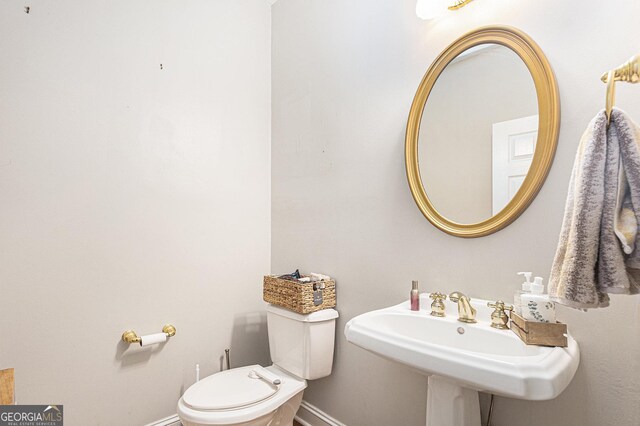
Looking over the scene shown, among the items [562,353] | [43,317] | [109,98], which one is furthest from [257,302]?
[562,353]

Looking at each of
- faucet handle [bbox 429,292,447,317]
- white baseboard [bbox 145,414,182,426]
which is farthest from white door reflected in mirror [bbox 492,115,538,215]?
white baseboard [bbox 145,414,182,426]

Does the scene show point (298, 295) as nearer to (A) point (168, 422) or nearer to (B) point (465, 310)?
(B) point (465, 310)

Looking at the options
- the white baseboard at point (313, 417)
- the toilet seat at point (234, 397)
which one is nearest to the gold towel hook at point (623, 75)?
the toilet seat at point (234, 397)

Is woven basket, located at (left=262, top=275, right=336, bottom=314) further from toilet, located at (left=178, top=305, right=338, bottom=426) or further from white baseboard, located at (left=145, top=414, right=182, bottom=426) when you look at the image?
white baseboard, located at (left=145, top=414, right=182, bottom=426)

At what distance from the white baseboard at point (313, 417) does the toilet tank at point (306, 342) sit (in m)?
0.27

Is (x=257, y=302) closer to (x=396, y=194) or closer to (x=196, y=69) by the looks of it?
(x=396, y=194)

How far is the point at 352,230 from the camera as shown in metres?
1.58

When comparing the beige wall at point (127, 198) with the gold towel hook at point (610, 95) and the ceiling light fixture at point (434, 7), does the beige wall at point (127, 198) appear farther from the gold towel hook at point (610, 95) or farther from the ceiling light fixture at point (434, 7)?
the gold towel hook at point (610, 95)

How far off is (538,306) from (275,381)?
1107 millimetres

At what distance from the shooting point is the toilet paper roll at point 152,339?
1495 millimetres

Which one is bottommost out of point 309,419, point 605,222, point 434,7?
point 309,419

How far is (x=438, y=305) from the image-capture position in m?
1.15

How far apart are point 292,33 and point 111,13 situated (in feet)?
3.20

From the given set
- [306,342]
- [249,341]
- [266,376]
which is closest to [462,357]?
[306,342]
